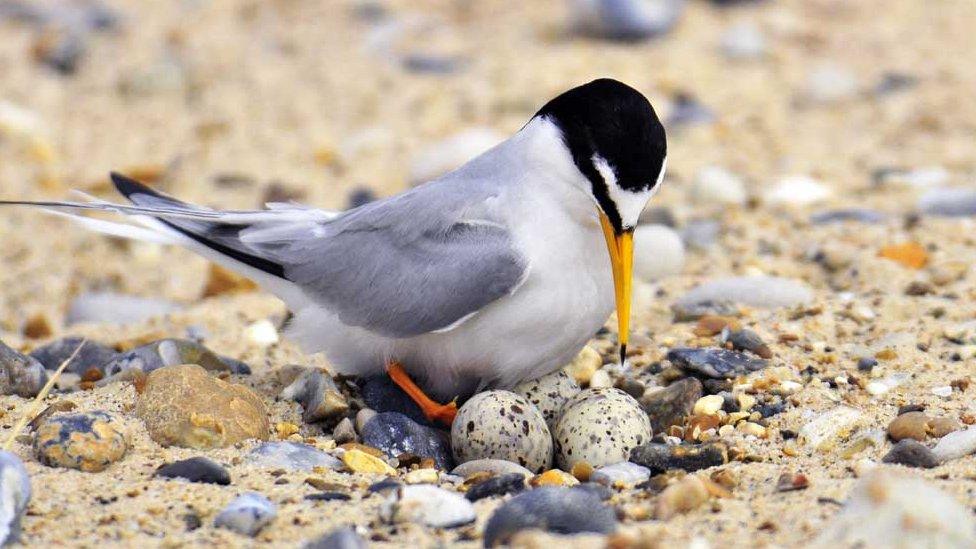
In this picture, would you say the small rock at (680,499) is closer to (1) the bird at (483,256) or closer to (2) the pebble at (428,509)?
(2) the pebble at (428,509)

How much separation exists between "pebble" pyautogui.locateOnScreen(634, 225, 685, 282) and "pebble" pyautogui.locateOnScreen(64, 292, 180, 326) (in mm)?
2176

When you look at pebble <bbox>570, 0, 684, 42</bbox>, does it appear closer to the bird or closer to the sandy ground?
the sandy ground

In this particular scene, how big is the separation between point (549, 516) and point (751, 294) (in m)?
2.36

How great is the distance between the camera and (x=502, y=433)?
402 cm

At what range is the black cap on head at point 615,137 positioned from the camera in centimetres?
400

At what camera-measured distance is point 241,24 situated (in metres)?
10.2

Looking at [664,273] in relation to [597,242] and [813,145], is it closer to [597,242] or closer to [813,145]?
[597,242]

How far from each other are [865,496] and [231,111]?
6635 mm

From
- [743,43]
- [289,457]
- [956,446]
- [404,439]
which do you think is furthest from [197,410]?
[743,43]

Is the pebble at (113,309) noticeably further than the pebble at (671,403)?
Yes

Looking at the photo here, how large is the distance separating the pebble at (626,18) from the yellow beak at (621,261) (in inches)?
215

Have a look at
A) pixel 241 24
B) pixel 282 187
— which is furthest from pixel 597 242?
pixel 241 24

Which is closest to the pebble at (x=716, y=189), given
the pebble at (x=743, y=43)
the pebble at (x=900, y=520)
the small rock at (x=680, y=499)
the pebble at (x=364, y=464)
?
the pebble at (x=743, y=43)

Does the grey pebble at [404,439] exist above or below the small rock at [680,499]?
below
